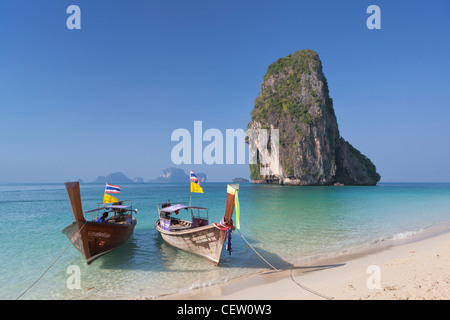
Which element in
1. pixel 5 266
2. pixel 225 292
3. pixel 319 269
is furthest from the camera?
pixel 5 266

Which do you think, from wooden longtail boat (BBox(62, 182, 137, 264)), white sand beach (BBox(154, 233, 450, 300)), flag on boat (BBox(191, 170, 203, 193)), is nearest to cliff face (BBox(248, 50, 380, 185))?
flag on boat (BBox(191, 170, 203, 193))

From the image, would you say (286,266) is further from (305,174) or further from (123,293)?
(305,174)

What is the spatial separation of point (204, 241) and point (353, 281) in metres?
5.00

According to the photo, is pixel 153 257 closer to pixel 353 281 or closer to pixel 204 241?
pixel 204 241

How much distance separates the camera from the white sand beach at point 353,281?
5.72 m

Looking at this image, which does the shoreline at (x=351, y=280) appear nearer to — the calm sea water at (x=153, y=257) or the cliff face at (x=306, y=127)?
the calm sea water at (x=153, y=257)

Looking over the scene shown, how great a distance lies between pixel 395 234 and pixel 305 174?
6234 centimetres

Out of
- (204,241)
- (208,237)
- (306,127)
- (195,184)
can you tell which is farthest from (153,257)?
(306,127)

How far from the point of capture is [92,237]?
30.1 ft

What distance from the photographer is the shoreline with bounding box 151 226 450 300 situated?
18.9ft

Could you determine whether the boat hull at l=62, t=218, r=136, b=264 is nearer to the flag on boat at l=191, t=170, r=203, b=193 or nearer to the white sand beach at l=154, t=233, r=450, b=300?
the flag on boat at l=191, t=170, r=203, b=193

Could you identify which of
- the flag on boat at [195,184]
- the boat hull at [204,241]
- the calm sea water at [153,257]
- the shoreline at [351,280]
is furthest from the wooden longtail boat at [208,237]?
the flag on boat at [195,184]
